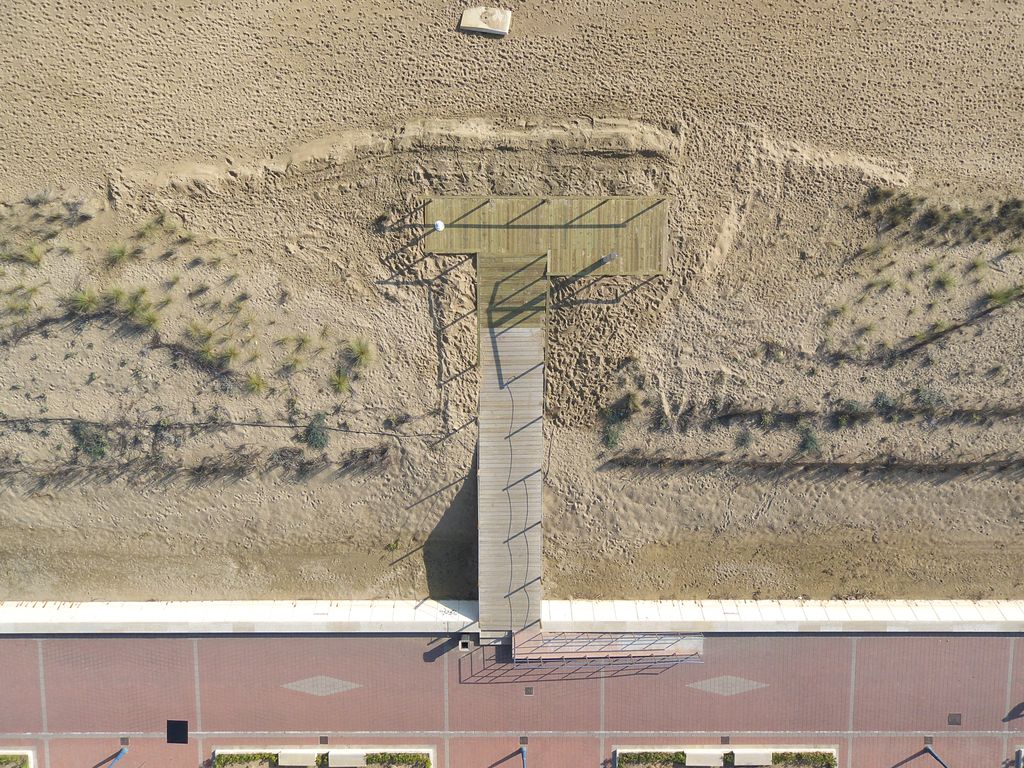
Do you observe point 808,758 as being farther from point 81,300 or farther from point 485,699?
point 81,300

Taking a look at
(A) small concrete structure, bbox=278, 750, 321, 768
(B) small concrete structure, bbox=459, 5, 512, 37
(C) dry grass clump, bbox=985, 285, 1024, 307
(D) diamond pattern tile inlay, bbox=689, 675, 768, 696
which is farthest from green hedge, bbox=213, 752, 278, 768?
(C) dry grass clump, bbox=985, 285, 1024, 307

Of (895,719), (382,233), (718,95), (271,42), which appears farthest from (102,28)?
(895,719)

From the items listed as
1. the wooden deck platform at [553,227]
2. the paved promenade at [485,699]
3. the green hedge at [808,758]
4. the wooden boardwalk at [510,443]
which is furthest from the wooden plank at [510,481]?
the green hedge at [808,758]

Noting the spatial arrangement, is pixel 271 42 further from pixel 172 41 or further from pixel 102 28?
pixel 102 28

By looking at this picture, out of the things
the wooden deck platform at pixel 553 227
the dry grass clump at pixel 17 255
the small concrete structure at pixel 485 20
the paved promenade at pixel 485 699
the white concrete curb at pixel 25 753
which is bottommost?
the white concrete curb at pixel 25 753

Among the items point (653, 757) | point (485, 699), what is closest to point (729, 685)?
point (653, 757)

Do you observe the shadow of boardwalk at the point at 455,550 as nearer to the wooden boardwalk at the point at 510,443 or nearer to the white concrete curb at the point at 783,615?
the wooden boardwalk at the point at 510,443

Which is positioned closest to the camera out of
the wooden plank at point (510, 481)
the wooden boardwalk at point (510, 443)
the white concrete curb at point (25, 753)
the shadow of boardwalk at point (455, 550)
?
the wooden boardwalk at point (510, 443)

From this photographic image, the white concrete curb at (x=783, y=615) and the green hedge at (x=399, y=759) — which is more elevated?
the white concrete curb at (x=783, y=615)
